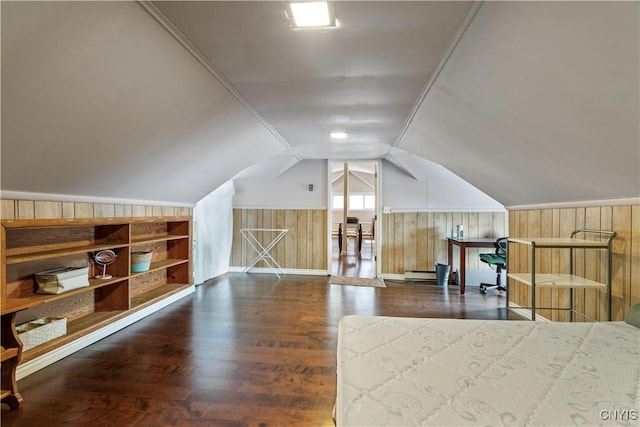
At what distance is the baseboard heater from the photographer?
15.8 feet

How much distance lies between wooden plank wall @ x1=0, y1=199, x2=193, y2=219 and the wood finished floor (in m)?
1.03

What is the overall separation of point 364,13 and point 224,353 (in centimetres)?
234

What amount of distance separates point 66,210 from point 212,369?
1.58m

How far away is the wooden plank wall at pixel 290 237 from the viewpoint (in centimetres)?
530

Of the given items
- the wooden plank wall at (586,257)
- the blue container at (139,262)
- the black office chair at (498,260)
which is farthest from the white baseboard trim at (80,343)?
the black office chair at (498,260)

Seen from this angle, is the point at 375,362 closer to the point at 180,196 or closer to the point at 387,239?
the point at 180,196

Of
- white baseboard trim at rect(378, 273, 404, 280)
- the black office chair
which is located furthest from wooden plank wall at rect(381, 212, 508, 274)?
the black office chair

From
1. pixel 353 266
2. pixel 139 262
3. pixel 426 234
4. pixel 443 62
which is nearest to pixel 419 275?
pixel 426 234

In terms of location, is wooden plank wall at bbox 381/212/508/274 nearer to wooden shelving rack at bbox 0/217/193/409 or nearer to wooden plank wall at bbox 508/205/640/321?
wooden plank wall at bbox 508/205/640/321

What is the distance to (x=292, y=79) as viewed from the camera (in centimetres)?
204

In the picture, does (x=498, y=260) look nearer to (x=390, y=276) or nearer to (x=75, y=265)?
(x=390, y=276)

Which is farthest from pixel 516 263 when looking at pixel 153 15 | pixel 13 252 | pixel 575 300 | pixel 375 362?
pixel 13 252

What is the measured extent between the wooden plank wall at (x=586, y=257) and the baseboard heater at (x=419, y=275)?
1424 mm

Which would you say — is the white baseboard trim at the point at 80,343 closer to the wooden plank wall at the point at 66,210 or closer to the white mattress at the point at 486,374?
the wooden plank wall at the point at 66,210
